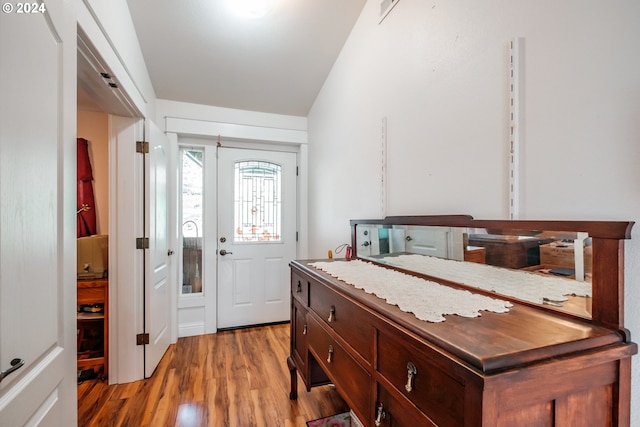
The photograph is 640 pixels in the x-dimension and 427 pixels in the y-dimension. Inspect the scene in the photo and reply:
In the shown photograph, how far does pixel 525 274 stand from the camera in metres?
0.99

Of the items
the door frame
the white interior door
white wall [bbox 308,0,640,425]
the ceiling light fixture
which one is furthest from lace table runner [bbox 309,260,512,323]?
the door frame

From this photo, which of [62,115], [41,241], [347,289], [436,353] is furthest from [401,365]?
[62,115]

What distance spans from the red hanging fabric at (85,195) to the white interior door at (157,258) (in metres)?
0.62

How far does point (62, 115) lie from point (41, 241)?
41 centimetres

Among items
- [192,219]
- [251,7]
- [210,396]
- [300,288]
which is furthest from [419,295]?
[192,219]

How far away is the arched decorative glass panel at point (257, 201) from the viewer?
3.19 meters

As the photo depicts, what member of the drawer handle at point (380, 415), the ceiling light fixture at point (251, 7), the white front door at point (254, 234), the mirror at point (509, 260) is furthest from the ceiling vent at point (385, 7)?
the drawer handle at point (380, 415)

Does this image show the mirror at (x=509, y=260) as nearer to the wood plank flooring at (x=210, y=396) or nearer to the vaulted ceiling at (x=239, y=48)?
the wood plank flooring at (x=210, y=396)

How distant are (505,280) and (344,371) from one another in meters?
0.71

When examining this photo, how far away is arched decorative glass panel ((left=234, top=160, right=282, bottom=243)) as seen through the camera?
319 cm

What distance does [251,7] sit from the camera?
6.38 ft

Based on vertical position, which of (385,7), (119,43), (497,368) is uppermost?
(385,7)

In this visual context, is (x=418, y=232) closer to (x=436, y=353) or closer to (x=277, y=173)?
(x=436, y=353)

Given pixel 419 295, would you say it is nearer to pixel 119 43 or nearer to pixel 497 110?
pixel 497 110
